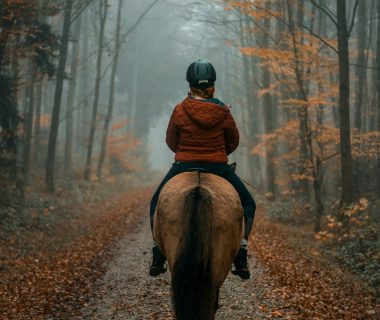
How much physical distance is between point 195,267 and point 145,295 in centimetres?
405

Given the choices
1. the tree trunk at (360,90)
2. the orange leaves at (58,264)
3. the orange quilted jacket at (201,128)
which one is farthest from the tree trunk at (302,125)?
the orange quilted jacket at (201,128)

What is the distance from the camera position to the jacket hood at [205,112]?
A: 4.92 m

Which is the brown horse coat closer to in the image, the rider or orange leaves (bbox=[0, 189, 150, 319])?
the rider

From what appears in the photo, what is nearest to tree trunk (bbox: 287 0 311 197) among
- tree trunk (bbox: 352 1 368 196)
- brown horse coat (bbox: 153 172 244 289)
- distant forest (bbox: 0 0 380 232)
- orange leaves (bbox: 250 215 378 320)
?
distant forest (bbox: 0 0 380 232)

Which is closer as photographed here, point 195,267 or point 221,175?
point 195,267

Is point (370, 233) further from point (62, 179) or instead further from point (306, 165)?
point (62, 179)

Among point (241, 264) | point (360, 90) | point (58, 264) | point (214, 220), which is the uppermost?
point (360, 90)

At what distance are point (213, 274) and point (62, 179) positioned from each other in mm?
20105

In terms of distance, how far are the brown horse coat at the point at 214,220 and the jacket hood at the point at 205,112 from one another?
66 centimetres

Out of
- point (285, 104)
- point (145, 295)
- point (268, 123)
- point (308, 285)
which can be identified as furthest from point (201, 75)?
point (285, 104)

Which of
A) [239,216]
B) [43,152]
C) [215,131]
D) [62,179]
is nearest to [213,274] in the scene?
[239,216]

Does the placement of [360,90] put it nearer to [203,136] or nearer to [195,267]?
[203,136]

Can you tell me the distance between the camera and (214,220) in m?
4.10

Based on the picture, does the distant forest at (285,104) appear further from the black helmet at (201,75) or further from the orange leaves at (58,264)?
the black helmet at (201,75)
